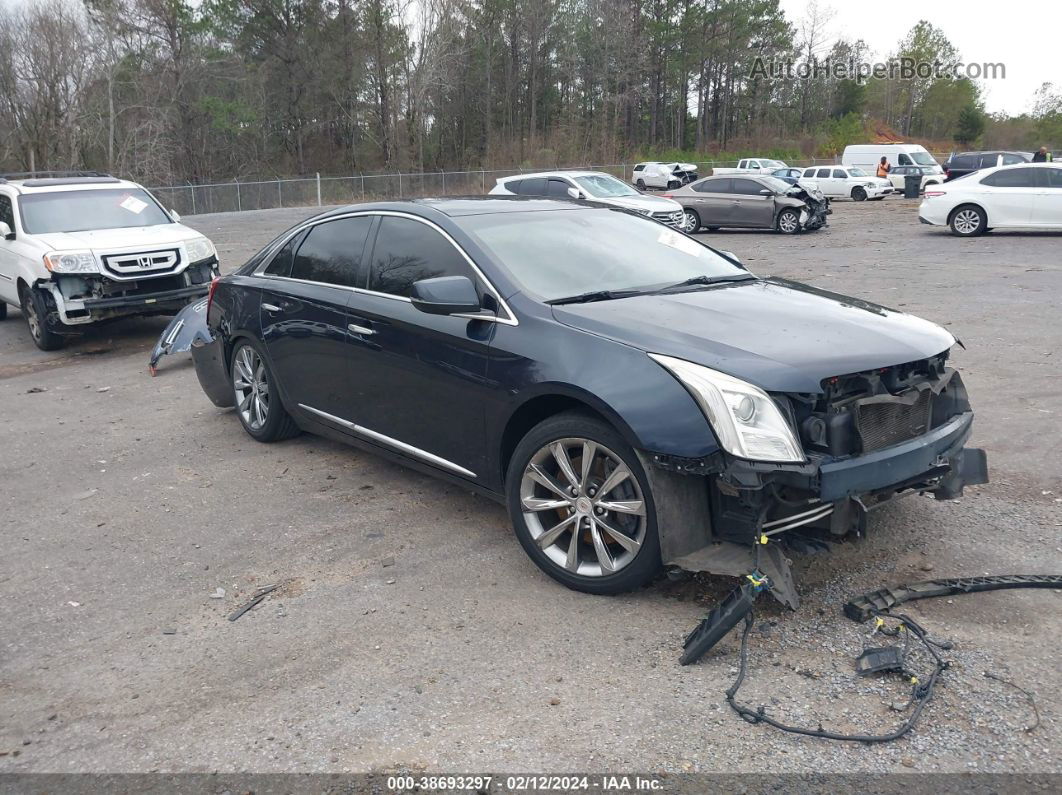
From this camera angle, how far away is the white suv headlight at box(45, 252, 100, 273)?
10578mm

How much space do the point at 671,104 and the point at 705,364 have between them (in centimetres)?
7532

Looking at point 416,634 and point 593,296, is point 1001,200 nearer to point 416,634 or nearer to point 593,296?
point 593,296

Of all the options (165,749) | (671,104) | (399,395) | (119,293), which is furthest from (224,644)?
(671,104)

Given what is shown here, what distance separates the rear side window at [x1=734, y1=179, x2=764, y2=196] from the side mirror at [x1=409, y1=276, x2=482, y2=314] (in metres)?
20.5

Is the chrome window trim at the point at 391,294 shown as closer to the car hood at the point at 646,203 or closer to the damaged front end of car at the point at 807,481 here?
the damaged front end of car at the point at 807,481

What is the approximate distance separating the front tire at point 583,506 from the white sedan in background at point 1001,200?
18599mm

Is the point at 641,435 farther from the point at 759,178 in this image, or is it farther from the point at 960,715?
the point at 759,178

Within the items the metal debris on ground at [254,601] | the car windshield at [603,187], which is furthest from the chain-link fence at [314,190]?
the metal debris on ground at [254,601]

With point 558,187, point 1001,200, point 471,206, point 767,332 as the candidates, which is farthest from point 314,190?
point 767,332

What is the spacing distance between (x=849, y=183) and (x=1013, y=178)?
18919 millimetres

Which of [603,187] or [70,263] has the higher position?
[603,187]

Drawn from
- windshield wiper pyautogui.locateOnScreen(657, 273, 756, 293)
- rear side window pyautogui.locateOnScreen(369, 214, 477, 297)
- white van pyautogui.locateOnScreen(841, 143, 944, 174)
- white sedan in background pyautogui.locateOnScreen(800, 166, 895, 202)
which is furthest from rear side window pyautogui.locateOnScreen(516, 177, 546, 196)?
white van pyautogui.locateOnScreen(841, 143, 944, 174)

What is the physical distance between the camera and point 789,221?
76.3 ft

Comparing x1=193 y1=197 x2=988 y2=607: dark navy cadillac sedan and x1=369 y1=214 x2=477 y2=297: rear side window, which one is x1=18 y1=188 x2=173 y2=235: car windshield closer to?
x1=193 y1=197 x2=988 y2=607: dark navy cadillac sedan
